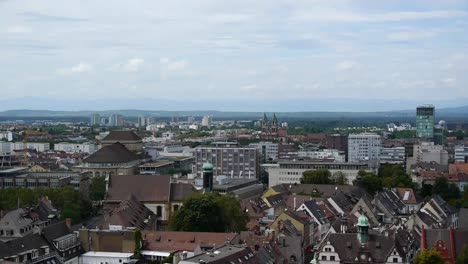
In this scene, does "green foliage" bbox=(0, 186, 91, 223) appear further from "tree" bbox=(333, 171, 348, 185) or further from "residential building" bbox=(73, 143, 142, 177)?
"tree" bbox=(333, 171, 348, 185)

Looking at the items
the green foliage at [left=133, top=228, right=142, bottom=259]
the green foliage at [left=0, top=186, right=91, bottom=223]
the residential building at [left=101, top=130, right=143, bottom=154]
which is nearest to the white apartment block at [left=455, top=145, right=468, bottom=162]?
the residential building at [left=101, top=130, right=143, bottom=154]

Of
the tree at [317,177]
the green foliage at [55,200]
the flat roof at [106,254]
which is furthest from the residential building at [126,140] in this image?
the flat roof at [106,254]

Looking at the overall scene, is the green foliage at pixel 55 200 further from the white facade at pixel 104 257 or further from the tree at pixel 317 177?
the tree at pixel 317 177

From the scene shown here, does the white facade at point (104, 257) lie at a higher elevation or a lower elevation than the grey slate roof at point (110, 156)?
lower

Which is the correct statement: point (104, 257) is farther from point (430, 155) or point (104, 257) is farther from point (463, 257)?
point (430, 155)

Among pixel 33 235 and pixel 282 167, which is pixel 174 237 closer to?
pixel 33 235

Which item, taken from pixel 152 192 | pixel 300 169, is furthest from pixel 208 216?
pixel 300 169

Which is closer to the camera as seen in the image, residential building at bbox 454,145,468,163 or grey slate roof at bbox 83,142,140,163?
grey slate roof at bbox 83,142,140,163
